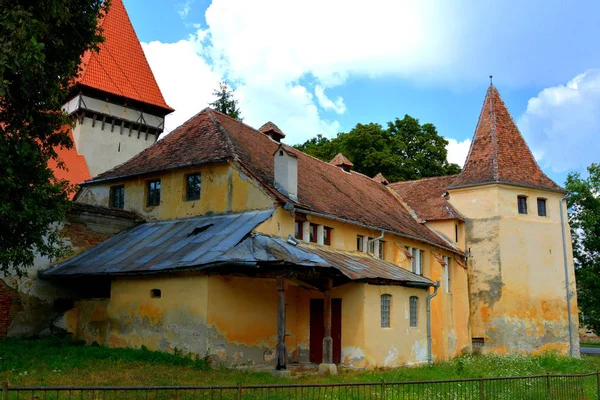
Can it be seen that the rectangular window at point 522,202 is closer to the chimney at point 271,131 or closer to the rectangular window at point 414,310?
the rectangular window at point 414,310

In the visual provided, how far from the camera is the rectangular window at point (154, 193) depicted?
2144 centimetres

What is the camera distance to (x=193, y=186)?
20.5 metres

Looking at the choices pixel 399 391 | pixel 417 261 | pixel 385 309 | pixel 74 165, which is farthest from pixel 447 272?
pixel 74 165

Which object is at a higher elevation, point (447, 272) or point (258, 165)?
point (258, 165)

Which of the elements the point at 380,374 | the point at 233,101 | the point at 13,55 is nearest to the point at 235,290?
the point at 380,374

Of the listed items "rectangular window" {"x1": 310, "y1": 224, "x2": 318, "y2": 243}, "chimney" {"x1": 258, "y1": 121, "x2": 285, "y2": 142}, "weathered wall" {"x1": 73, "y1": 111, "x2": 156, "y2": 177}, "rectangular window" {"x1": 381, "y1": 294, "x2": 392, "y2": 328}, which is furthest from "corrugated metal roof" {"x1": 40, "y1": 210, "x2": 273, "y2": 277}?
"weathered wall" {"x1": 73, "y1": 111, "x2": 156, "y2": 177}

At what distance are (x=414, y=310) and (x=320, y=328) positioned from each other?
399 cm

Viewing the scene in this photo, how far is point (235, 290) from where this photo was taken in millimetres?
16828

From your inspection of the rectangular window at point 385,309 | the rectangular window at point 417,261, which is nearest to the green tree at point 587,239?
the rectangular window at point 417,261

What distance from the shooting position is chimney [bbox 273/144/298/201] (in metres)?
18.9

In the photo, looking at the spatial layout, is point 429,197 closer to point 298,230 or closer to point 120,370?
point 298,230

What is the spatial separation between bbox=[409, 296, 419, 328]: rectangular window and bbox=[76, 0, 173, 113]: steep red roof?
24059 millimetres

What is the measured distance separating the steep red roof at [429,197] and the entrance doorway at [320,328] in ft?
39.3

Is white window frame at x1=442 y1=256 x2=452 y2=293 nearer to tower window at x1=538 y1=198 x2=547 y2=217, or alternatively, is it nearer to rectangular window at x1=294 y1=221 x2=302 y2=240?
tower window at x1=538 y1=198 x2=547 y2=217
